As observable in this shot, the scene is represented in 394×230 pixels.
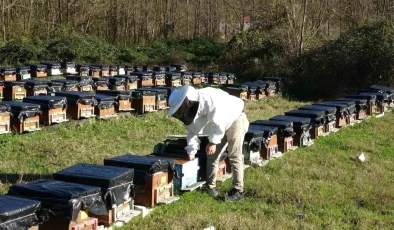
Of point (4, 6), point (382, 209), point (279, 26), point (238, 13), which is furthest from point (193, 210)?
point (238, 13)

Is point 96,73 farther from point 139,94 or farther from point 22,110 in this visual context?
point 22,110

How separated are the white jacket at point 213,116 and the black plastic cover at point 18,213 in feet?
7.47

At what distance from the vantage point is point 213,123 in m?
6.08

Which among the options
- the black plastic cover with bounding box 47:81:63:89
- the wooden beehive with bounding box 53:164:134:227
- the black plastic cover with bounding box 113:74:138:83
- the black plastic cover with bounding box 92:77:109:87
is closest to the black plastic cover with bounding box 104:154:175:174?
the wooden beehive with bounding box 53:164:134:227

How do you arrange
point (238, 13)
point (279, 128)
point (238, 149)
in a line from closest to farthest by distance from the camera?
point (238, 149) → point (279, 128) → point (238, 13)

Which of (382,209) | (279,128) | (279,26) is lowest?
(382,209)

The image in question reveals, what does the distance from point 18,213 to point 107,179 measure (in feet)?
3.78

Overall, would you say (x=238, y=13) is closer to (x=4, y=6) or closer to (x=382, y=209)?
(x=4, y=6)

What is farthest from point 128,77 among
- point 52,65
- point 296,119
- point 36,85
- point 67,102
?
point 296,119

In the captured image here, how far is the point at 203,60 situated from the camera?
1049 inches

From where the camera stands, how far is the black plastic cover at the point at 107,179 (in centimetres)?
524

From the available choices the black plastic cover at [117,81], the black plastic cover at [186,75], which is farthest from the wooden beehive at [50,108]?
the black plastic cover at [186,75]

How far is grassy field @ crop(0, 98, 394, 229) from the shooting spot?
572cm

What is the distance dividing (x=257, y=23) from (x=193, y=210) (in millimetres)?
21340
